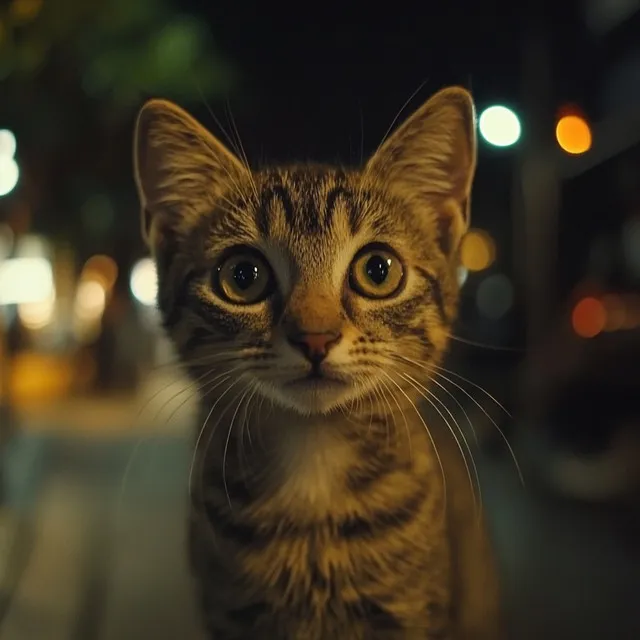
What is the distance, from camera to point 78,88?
2.92 ft

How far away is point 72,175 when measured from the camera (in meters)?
0.92

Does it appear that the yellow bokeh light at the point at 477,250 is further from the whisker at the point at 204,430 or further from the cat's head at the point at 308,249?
the whisker at the point at 204,430

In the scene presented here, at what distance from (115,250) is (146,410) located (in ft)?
0.63

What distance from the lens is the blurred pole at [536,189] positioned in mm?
810

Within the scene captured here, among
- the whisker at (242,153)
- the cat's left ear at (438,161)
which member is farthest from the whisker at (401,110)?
the whisker at (242,153)

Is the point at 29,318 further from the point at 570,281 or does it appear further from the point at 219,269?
the point at 570,281

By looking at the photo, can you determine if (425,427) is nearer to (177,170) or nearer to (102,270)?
(177,170)

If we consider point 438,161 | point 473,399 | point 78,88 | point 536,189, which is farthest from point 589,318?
point 78,88

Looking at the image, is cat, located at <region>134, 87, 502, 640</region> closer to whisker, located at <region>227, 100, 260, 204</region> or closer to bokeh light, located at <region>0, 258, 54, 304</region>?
whisker, located at <region>227, 100, 260, 204</region>

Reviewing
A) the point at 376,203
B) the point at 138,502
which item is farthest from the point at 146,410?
the point at 376,203

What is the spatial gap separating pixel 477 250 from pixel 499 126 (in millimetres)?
124

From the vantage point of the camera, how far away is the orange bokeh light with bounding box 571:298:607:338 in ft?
3.12

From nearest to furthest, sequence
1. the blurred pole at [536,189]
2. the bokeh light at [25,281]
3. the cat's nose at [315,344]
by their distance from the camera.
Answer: the cat's nose at [315,344]
the blurred pole at [536,189]
the bokeh light at [25,281]

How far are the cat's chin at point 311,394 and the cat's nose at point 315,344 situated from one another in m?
0.02
